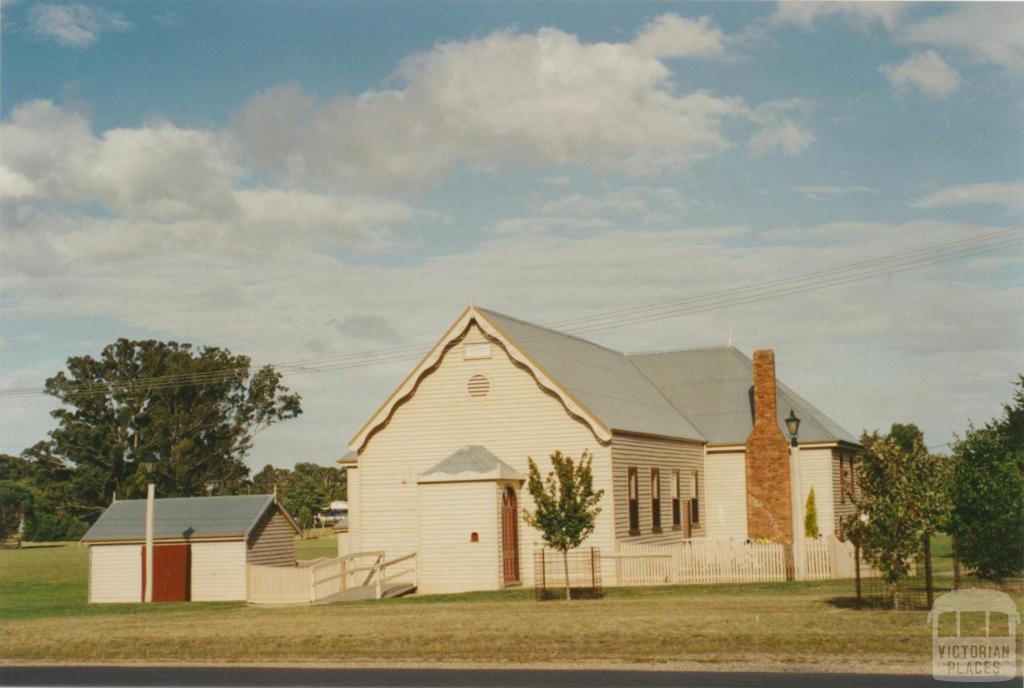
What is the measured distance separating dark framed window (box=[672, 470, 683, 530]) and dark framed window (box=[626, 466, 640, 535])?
390cm

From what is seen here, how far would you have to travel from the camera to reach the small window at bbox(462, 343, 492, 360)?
129 ft

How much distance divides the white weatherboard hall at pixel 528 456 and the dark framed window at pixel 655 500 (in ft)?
0.25

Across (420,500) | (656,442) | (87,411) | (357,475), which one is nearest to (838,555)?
(656,442)

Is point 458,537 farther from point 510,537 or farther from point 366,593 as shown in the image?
point 366,593

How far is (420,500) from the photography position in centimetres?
3703

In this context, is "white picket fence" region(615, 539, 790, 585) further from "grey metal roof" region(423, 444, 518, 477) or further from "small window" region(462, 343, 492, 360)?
"small window" region(462, 343, 492, 360)

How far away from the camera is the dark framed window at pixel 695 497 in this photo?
44969 millimetres

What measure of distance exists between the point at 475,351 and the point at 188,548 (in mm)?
13259

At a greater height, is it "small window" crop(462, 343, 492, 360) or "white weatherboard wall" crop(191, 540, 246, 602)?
"small window" crop(462, 343, 492, 360)

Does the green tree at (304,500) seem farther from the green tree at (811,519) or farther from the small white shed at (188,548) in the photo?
the green tree at (811,519)

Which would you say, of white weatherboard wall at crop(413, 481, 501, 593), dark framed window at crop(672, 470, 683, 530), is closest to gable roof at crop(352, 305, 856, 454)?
dark framed window at crop(672, 470, 683, 530)

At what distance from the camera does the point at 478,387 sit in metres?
39.3

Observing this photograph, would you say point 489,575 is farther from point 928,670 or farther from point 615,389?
point 928,670

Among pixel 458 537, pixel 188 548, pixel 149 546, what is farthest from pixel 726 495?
pixel 149 546
